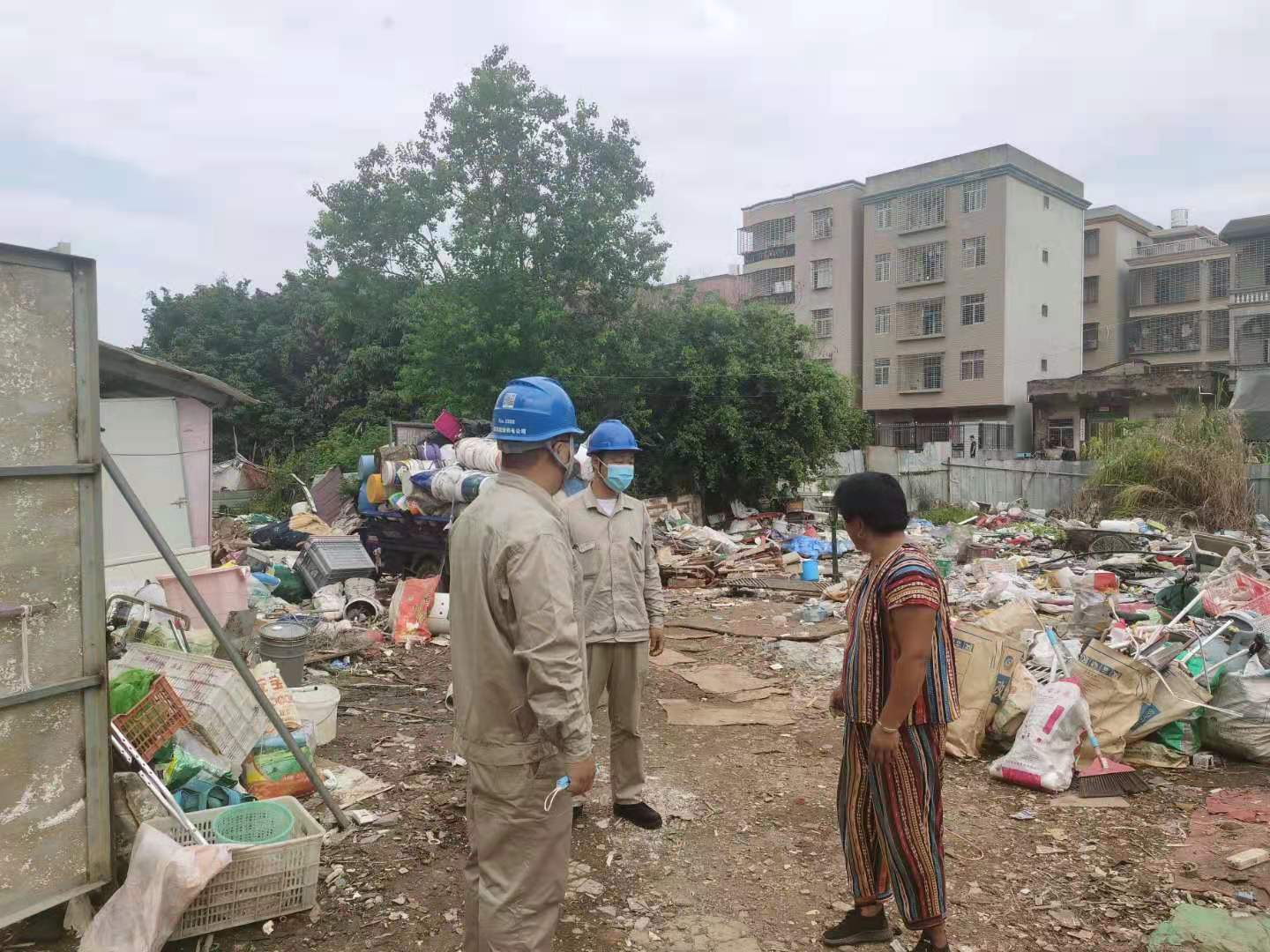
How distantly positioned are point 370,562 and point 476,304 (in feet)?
25.2

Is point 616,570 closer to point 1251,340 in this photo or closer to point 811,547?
point 811,547

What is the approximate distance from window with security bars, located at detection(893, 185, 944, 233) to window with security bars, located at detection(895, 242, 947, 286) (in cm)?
82

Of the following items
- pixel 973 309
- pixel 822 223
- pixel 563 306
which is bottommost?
pixel 563 306

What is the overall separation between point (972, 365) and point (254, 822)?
3364 centimetres

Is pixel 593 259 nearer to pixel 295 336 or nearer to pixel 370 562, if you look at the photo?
pixel 370 562

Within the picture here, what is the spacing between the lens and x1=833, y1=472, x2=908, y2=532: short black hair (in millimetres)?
2709

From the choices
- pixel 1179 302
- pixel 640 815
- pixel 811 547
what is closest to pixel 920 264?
pixel 1179 302

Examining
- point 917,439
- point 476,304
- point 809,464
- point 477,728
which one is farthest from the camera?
point 917,439

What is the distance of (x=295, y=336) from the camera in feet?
89.3

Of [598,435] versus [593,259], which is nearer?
[598,435]

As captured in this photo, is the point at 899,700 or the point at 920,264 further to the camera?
the point at 920,264

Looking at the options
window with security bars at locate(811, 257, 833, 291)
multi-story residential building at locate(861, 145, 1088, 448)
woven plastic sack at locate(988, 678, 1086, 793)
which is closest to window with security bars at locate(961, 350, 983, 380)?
multi-story residential building at locate(861, 145, 1088, 448)

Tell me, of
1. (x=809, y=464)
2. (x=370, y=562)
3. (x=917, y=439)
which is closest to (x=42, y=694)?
(x=370, y=562)

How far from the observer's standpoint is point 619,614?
4.09 meters
